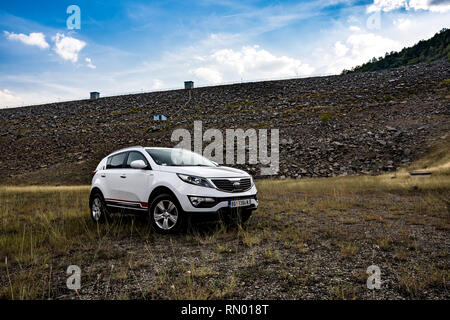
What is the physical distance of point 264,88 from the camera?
1634 inches

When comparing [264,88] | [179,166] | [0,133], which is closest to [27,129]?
[0,133]

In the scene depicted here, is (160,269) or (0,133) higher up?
(0,133)

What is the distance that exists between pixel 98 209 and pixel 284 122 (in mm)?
23874

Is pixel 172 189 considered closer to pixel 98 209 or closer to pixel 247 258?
pixel 247 258

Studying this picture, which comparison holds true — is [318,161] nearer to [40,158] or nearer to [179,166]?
[179,166]

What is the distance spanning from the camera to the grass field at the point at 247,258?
338 cm

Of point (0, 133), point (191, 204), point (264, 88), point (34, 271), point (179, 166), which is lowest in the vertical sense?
point (34, 271)

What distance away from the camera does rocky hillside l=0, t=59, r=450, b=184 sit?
2180 centimetres

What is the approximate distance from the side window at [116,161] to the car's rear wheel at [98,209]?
0.80m

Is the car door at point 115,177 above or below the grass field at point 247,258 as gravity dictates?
above
